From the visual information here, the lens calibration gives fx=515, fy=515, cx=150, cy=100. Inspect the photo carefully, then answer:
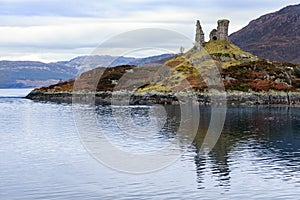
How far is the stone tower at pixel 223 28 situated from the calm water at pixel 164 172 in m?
92.3

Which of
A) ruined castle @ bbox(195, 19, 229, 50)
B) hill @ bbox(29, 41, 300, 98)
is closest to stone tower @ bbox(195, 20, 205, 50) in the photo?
ruined castle @ bbox(195, 19, 229, 50)

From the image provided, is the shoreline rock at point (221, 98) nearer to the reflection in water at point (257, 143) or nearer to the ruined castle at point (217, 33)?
the reflection in water at point (257, 143)

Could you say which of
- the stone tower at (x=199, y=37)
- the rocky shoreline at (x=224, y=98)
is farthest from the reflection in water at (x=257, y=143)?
the stone tower at (x=199, y=37)

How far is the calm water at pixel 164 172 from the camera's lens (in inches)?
1575

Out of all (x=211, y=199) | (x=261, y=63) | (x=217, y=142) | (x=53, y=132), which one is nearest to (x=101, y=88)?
(x=261, y=63)

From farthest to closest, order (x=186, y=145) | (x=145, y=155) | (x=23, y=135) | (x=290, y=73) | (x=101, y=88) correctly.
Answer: (x=101, y=88) < (x=290, y=73) < (x=23, y=135) < (x=186, y=145) < (x=145, y=155)

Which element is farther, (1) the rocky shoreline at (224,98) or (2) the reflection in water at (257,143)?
(1) the rocky shoreline at (224,98)

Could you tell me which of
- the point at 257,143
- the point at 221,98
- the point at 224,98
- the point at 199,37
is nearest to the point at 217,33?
the point at 199,37

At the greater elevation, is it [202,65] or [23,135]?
[202,65]

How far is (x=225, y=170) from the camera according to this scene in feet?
160

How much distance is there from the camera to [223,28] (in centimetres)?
16675

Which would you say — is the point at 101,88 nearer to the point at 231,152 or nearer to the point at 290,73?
the point at 290,73

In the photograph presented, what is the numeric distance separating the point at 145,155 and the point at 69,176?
13772mm

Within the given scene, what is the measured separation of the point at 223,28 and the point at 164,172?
124468 mm
